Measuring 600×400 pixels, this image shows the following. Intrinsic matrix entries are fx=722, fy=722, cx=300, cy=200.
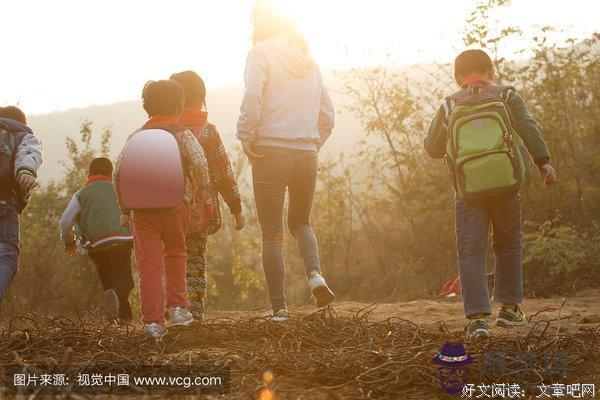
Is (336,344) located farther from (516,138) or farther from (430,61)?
(430,61)

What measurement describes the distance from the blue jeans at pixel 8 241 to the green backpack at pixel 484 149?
256 centimetres

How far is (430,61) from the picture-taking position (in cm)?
935

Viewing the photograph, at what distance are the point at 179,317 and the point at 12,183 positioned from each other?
4.17ft

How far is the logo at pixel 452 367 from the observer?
109 inches

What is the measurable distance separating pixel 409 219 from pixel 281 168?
16.2ft

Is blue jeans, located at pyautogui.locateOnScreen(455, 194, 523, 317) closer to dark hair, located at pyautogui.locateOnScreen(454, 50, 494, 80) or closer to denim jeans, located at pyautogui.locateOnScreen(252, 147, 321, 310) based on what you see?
dark hair, located at pyautogui.locateOnScreen(454, 50, 494, 80)

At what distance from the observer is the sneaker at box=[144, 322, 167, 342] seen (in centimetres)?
375

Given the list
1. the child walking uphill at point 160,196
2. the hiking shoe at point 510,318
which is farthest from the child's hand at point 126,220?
the hiking shoe at point 510,318

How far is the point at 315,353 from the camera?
10.8 ft

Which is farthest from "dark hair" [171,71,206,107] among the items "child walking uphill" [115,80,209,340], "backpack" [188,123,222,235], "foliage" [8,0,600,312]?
"foliage" [8,0,600,312]

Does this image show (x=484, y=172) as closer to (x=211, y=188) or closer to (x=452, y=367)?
(x=452, y=367)

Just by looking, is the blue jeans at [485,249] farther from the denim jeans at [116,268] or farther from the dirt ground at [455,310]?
the denim jeans at [116,268]

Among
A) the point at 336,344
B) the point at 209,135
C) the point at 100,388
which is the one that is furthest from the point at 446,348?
the point at 209,135

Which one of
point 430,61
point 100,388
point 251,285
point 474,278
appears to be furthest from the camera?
point 251,285
